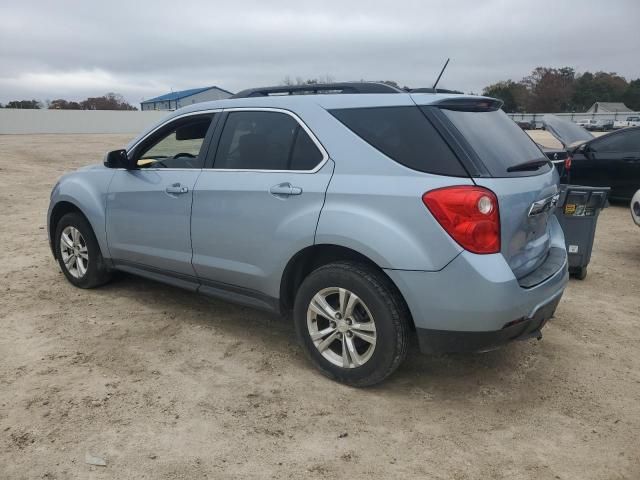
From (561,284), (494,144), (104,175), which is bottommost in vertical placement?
(561,284)

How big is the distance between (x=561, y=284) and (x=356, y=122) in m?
1.61

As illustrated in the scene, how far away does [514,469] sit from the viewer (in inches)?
103

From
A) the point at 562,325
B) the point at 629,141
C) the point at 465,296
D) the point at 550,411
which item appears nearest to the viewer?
the point at 465,296

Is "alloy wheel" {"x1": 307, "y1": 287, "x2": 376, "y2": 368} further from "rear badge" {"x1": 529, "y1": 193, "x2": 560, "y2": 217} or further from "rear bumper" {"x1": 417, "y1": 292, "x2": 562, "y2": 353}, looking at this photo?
"rear badge" {"x1": 529, "y1": 193, "x2": 560, "y2": 217}

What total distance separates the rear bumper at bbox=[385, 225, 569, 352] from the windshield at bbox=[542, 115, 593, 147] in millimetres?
4869

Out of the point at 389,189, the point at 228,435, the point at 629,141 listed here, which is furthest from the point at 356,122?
the point at 629,141

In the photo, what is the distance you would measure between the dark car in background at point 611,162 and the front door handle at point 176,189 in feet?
23.3

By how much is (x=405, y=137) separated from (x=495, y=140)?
560 mm

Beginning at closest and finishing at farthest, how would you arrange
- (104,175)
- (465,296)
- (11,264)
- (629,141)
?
(465,296), (104,175), (11,264), (629,141)

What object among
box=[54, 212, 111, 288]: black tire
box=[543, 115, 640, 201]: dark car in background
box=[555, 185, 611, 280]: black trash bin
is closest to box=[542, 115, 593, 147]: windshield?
box=[543, 115, 640, 201]: dark car in background

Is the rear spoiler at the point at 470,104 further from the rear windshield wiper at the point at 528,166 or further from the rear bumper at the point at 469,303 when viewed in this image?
the rear bumper at the point at 469,303

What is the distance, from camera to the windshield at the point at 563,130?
7.28 meters

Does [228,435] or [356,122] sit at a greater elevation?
[356,122]

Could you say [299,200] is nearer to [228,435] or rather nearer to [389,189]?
[389,189]
